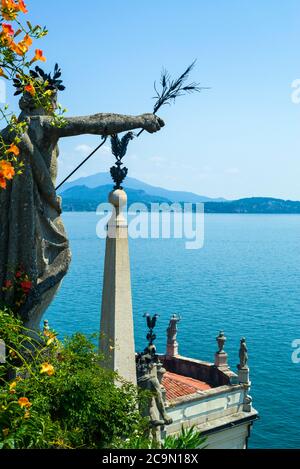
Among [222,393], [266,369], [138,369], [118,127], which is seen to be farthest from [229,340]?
[118,127]

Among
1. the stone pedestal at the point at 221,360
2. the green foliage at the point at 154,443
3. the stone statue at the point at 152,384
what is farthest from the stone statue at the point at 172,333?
the green foliage at the point at 154,443

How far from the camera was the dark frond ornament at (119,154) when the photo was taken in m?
11.5

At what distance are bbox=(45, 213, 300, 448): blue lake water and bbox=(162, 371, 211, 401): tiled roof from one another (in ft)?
37.1

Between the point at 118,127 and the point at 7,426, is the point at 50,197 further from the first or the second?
the point at 7,426

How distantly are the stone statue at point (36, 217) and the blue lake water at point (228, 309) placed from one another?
2766cm

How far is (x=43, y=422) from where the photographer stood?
5926 millimetres

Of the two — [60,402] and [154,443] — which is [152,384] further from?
[60,402]

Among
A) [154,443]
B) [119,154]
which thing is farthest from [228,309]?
[154,443]

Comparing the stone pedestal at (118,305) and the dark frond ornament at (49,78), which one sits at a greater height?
the dark frond ornament at (49,78)

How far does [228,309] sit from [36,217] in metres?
57.6

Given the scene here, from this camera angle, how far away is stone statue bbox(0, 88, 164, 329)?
760cm

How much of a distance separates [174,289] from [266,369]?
106 ft

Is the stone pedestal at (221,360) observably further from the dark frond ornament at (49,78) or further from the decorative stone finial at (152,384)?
the dark frond ornament at (49,78)

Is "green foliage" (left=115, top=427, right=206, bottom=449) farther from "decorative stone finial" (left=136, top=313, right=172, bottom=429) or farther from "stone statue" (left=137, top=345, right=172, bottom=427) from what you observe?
"stone statue" (left=137, top=345, right=172, bottom=427)
